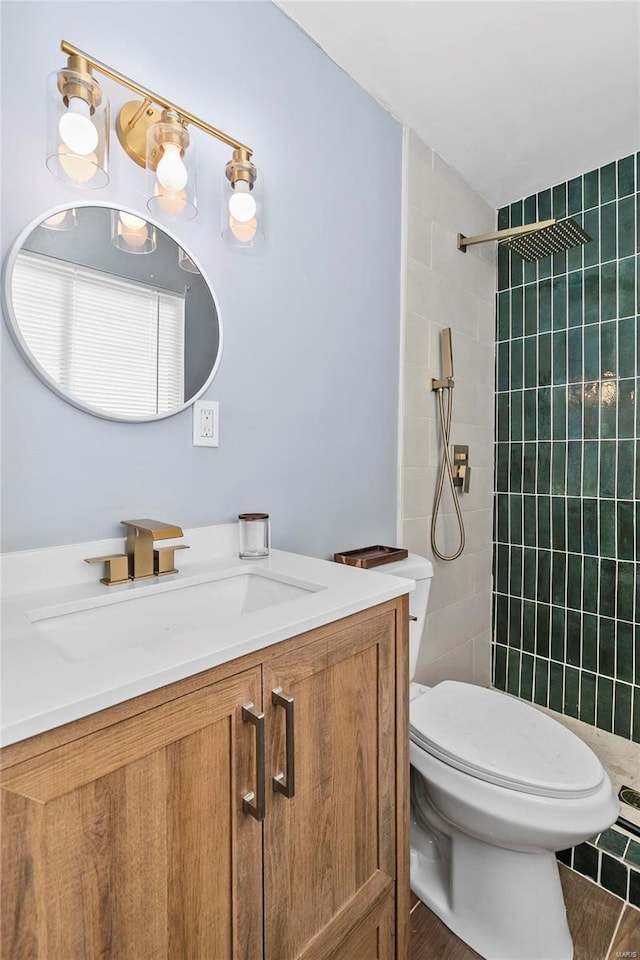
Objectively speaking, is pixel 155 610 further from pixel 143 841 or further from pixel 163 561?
pixel 143 841

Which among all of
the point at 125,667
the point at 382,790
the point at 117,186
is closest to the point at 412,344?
the point at 117,186

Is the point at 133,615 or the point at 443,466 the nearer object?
the point at 133,615

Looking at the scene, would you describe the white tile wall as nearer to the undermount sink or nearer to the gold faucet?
the undermount sink

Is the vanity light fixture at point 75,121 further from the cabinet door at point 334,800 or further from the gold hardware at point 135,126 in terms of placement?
the cabinet door at point 334,800

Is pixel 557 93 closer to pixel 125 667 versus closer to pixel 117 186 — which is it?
pixel 117 186

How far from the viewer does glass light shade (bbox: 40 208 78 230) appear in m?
0.94

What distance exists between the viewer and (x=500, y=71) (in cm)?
150

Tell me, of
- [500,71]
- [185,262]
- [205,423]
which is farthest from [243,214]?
[500,71]

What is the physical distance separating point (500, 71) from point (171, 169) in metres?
1.16

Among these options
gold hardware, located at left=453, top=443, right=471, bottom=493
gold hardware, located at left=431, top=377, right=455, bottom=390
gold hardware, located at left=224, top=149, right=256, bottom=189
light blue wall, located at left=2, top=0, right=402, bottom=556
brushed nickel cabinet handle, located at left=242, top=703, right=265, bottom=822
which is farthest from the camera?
gold hardware, located at left=453, top=443, right=471, bottom=493

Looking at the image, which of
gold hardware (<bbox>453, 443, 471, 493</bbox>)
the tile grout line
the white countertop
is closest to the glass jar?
the white countertop

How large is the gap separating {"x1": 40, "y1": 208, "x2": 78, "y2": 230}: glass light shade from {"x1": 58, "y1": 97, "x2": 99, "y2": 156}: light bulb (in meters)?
0.11

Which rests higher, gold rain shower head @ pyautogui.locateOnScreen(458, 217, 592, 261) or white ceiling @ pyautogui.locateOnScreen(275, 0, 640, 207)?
white ceiling @ pyautogui.locateOnScreen(275, 0, 640, 207)

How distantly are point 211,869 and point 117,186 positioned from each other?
122 cm
